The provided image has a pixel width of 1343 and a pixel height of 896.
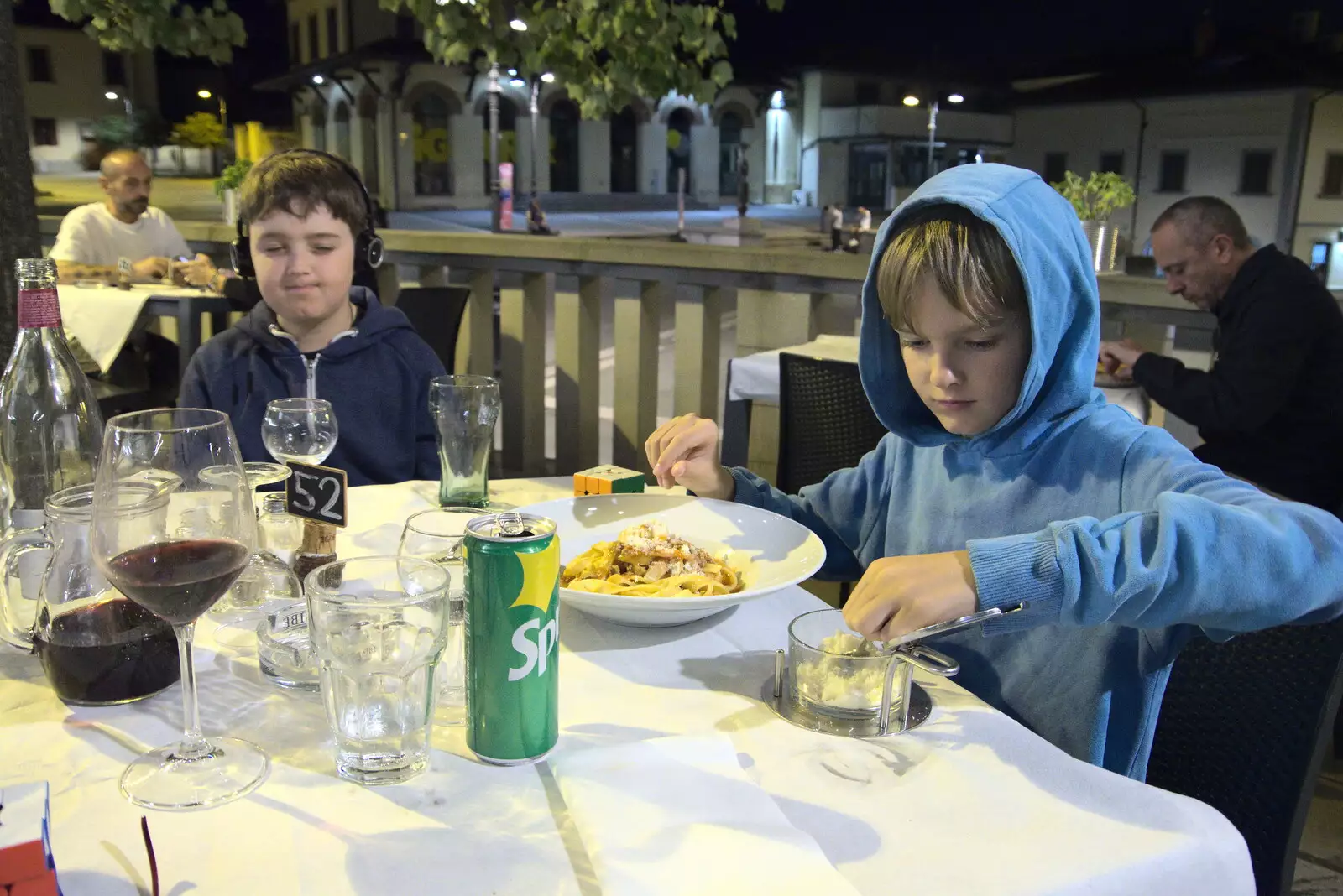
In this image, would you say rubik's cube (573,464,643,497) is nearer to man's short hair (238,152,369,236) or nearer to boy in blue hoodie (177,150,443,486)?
boy in blue hoodie (177,150,443,486)

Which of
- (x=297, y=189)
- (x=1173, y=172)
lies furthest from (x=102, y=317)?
(x=1173, y=172)

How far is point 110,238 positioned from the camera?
532cm

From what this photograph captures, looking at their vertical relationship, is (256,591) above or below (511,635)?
below

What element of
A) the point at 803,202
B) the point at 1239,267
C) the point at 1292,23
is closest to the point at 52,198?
the point at 1239,267

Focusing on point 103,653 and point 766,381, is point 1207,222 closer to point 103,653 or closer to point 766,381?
point 766,381

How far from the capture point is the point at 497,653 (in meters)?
0.82

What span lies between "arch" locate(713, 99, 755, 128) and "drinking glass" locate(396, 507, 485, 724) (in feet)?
127

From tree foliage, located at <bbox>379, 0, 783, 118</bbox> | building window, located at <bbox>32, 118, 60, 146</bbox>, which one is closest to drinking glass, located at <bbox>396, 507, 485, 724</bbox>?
tree foliage, located at <bbox>379, 0, 783, 118</bbox>

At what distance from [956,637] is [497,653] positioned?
2.37 feet

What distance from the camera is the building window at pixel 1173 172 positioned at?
27.4 m

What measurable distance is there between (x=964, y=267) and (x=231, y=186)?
539cm

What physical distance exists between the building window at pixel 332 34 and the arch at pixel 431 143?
8.74 ft

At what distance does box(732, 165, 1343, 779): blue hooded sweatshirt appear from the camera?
966 millimetres

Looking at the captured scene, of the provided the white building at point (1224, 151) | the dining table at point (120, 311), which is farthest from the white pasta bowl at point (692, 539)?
the white building at point (1224, 151)
